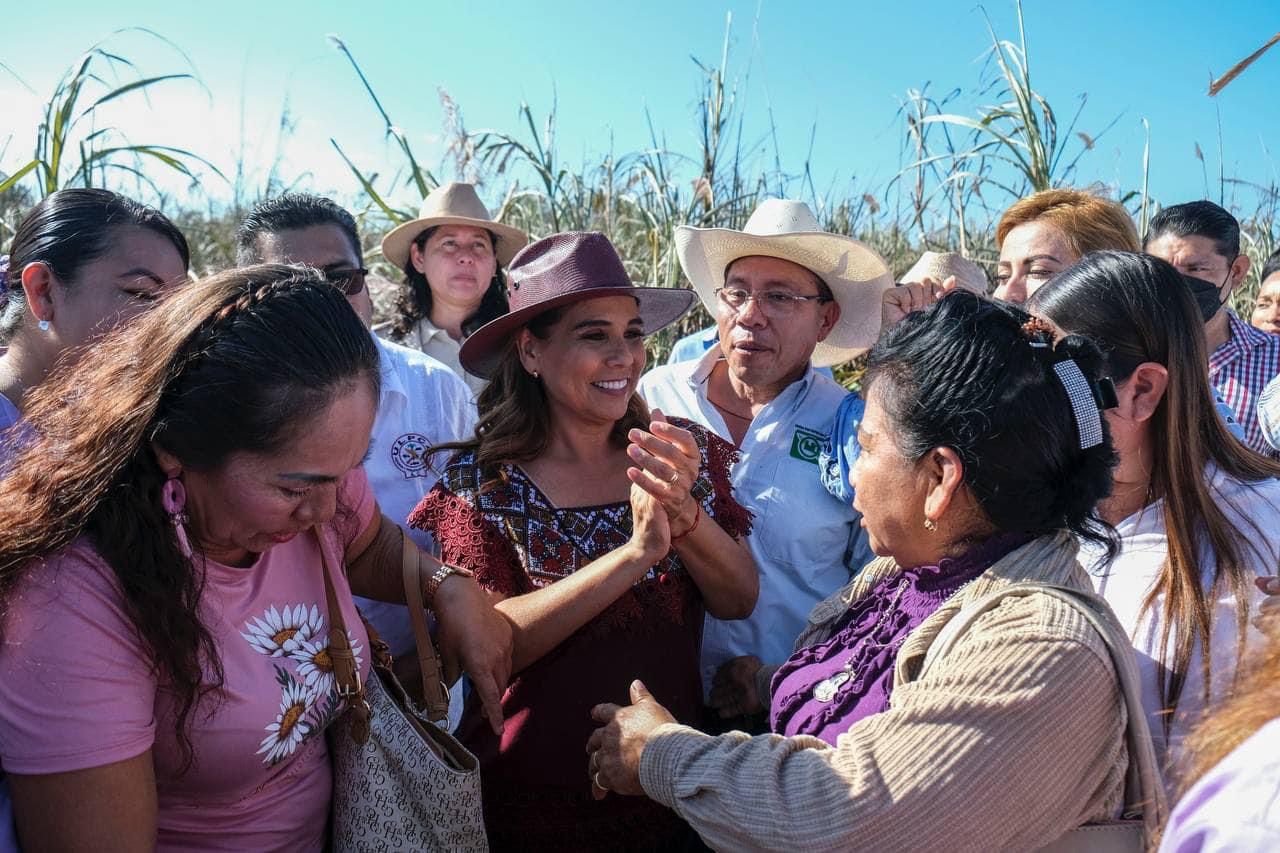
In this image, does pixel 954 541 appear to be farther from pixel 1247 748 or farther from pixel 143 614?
pixel 143 614

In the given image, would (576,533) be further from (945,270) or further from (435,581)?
(945,270)

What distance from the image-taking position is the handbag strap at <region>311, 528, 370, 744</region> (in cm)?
190

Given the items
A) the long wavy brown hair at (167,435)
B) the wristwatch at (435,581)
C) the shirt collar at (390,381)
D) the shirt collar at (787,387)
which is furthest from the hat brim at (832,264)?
the long wavy brown hair at (167,435)

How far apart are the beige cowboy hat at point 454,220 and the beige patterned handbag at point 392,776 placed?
3.37m

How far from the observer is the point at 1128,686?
58.0 inches

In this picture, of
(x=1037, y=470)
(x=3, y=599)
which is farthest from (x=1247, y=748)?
(x=3, y=599)

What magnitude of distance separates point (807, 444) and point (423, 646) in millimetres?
1438

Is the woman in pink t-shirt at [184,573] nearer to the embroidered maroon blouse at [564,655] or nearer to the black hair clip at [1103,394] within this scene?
the embroidered maroon blouse at [564,655]

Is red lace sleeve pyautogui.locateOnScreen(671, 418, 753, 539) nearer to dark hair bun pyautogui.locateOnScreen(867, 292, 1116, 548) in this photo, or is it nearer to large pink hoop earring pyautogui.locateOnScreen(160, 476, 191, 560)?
dark hair bun pyautogui.locateOnScreen(867, 292, 1116, 548)

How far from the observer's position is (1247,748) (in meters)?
0.97

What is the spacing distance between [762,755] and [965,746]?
13.7 inches

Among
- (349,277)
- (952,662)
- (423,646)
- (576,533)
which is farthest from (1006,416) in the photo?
(349,277)

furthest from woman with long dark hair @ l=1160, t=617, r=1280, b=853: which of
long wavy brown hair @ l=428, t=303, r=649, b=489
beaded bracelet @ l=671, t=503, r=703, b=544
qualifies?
long wavy brown hair @ l=428, t=303, r=649, b=489

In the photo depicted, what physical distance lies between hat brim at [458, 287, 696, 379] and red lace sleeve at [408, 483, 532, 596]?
52 cm
